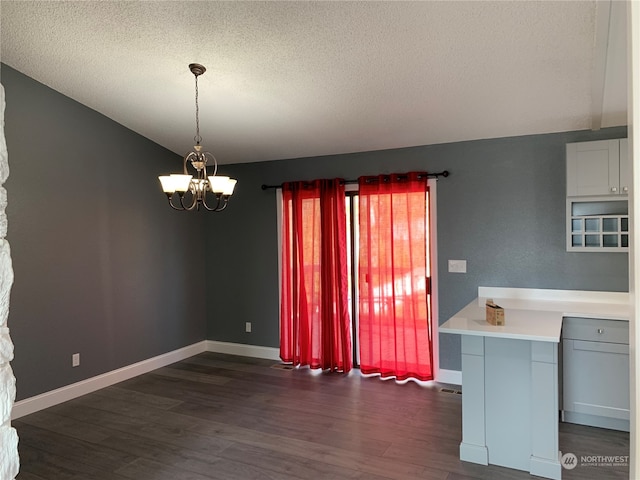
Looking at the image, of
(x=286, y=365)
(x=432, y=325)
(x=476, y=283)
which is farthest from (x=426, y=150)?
(x=286, y=365)

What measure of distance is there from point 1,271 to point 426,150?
372 cm

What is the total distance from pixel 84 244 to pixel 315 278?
235cm

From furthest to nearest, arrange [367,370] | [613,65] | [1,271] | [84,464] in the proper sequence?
[367,370] → [84,464] → [613,65] → [1,271]

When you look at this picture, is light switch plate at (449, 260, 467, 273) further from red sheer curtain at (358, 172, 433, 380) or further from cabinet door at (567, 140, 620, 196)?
cabinet door at (567, 140, 620, 196)

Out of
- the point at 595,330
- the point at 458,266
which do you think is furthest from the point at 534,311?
the point at 458,266

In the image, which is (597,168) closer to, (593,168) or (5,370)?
(593,168)

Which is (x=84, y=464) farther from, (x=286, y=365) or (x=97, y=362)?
(x=286, y=365)

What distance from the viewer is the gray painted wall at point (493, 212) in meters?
3.71

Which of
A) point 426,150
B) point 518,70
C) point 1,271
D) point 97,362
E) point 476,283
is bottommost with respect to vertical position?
point 97,362

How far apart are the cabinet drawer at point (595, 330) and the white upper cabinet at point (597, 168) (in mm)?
1014

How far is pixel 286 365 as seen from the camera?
16.0 ft

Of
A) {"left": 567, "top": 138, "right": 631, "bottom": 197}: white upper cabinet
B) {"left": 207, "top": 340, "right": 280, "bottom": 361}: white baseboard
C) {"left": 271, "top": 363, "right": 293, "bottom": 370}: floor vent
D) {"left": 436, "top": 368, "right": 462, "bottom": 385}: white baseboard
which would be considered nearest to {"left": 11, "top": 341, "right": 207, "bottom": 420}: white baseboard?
{"left": 207, "top": 340, "right": 280, "bottom": 361}: white baseboard

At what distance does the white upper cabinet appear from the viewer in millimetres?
3288

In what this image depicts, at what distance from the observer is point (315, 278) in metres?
4.70
